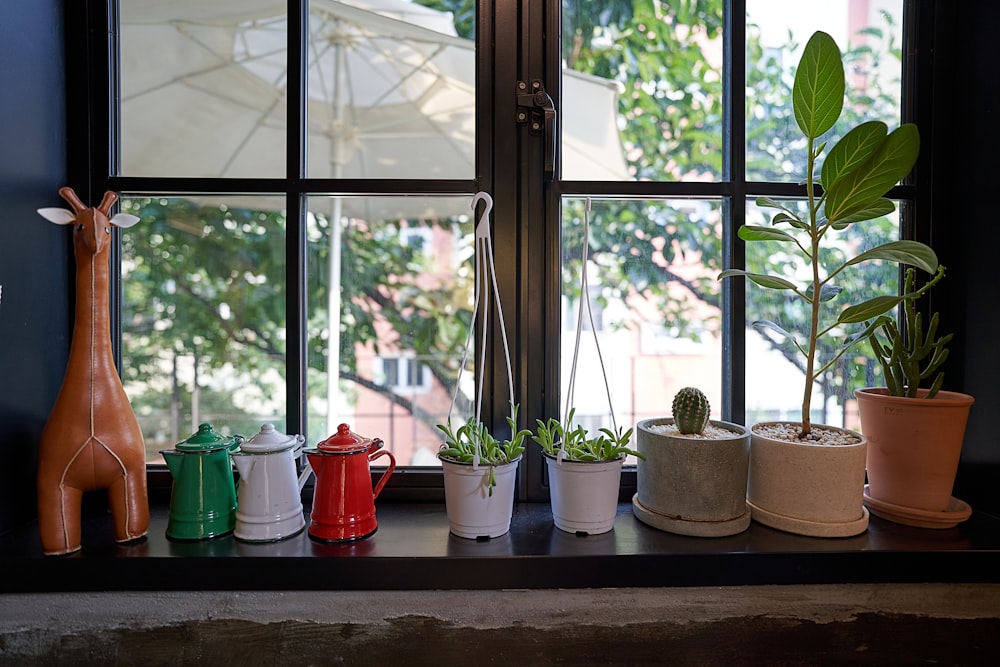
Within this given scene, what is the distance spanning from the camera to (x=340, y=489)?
97 cm

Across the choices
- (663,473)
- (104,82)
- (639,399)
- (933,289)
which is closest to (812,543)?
(663,473)

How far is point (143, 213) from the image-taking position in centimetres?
118

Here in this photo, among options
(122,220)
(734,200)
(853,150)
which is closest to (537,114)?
(734,200)

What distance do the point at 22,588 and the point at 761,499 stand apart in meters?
1.26

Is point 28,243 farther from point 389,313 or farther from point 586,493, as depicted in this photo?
point 586,493

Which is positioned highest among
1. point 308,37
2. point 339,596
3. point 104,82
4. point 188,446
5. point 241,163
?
point 308,37

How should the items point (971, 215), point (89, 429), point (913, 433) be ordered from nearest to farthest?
point (89, 429)
point (913, 433)
point (971, 215)

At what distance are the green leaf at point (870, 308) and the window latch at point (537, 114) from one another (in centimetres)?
61

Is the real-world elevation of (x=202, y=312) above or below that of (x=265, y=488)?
above

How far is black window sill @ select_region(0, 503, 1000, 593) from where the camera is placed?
90cm

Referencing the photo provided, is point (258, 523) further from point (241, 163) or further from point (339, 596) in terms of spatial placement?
point (241, 163)

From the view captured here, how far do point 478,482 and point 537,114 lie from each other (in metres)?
0.73

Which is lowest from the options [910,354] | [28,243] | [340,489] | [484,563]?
[484,563]

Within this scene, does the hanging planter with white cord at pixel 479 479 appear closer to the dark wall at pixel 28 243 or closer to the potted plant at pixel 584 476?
the potted plant at pixel 584 476
